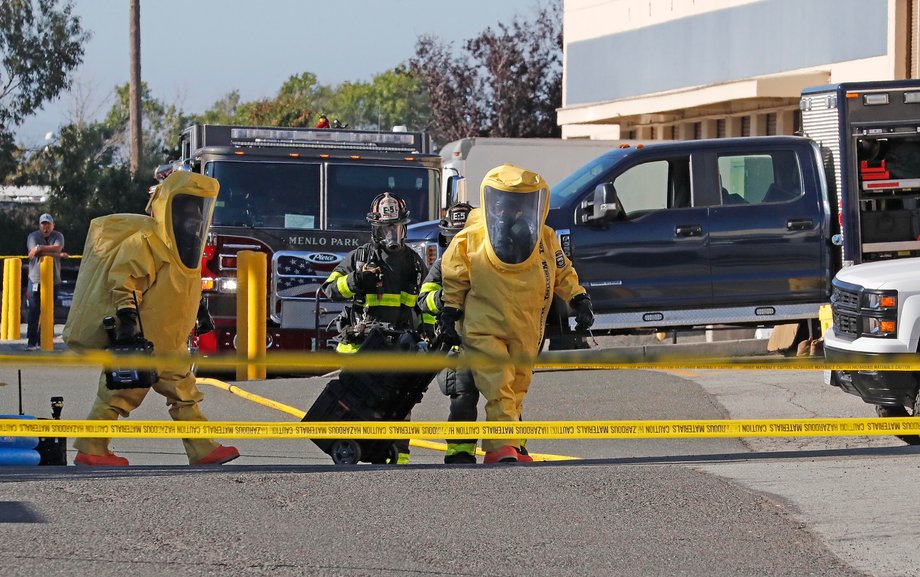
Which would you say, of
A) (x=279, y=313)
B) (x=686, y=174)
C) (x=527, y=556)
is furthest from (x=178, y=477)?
(x=686, y=174)

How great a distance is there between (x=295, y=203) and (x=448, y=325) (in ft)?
19.4

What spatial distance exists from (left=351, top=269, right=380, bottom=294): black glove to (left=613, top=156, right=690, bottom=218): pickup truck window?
4.21 metres

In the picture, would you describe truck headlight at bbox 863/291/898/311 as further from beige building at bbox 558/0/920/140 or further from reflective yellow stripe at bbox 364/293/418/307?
beige building at bbox 558/0/920/140

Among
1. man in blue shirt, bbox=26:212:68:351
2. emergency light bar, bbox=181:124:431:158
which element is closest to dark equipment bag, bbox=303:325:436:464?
emergency light bar, bbox=181:124:431:158

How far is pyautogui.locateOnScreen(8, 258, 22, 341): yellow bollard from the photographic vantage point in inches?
813

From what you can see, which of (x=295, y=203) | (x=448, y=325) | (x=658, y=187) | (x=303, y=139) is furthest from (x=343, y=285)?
(x=658, y=187)

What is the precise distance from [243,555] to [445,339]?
8.94 feet

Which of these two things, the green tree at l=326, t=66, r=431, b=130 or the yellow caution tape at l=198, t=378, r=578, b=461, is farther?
the green tree at l=326, t=66, r=431, b=130

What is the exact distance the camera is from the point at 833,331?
1061 centimetres

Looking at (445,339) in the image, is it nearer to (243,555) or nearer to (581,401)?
(243,555)

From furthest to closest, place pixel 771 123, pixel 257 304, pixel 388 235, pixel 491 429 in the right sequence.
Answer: pixel 771 123 < pixel 257 304 < pixel 388 235 < pixel 491 429

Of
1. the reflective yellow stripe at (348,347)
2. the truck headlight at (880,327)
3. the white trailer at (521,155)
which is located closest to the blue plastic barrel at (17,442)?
the reflective yellow stripe at (348,347)

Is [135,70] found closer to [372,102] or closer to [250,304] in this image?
[250,304]

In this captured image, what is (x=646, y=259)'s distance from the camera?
13.1 m
